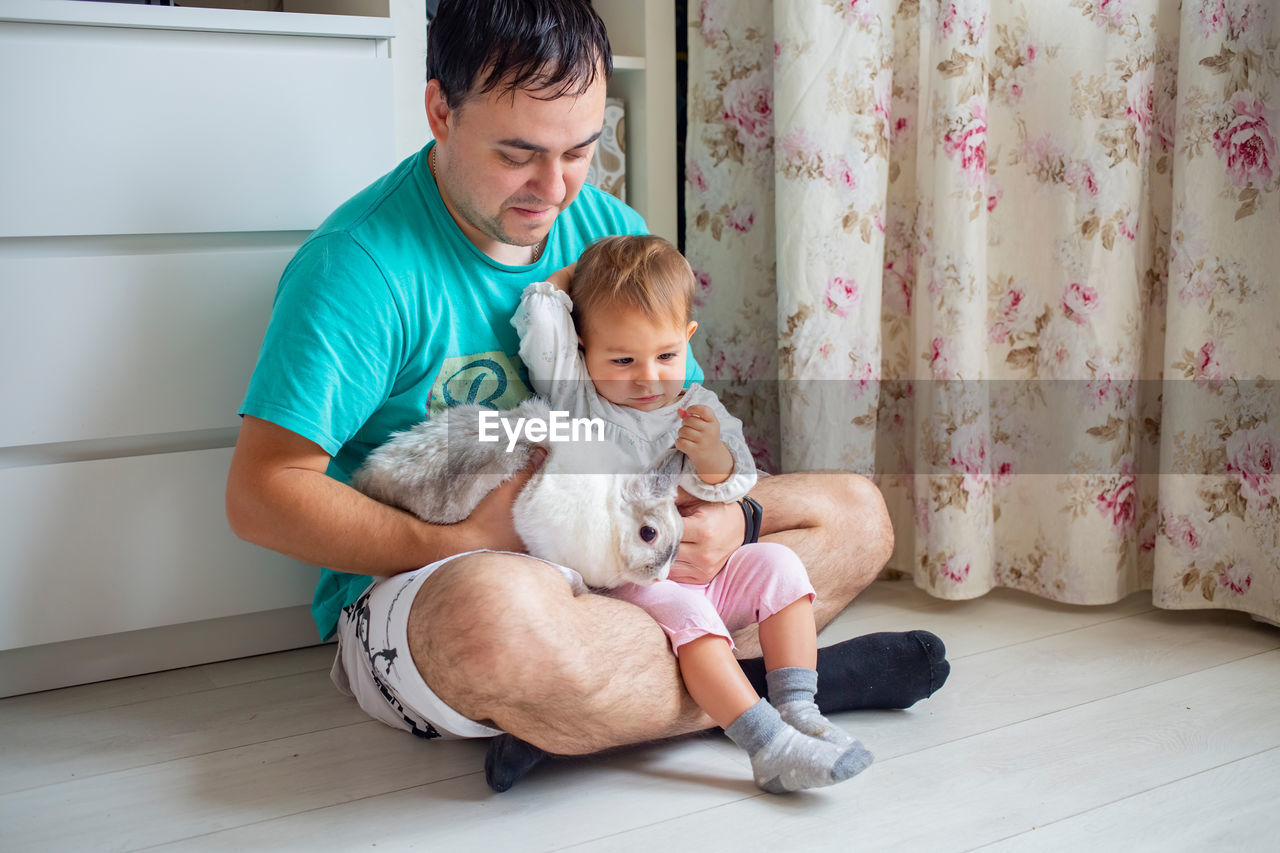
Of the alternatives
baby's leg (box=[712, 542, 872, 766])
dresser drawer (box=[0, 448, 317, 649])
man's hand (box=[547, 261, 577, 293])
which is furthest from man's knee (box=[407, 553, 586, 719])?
dresser drawer (box=[0, 448, 317, 649])

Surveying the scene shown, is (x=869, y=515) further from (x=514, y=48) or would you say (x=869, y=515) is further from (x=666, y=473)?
(x=514, y=48)

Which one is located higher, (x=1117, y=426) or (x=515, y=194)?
(x=515, y=194)

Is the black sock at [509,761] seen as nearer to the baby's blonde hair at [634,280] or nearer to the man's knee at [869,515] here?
the baby's blonde hair at [634,280]

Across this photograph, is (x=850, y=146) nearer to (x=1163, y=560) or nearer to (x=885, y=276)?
(x=885, y=276)

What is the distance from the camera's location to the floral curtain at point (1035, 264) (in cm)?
138

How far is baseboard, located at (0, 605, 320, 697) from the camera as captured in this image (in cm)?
133

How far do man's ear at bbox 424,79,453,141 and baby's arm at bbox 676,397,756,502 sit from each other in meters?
0.41

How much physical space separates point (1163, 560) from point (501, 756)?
0.96 metres

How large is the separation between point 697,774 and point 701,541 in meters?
0.25

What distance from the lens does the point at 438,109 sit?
3.81 ft

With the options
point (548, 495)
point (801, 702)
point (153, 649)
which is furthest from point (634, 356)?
point (153, 649)

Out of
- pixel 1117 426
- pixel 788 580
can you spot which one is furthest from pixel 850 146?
pixel 788 580

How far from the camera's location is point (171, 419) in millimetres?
1309

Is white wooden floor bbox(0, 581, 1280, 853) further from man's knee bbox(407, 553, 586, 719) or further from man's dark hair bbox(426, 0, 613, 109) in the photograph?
man's dark hair bbox(426, 0, 613, 109)
